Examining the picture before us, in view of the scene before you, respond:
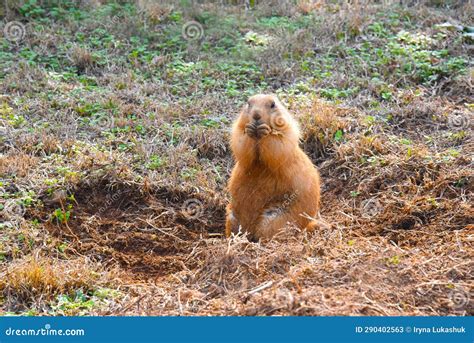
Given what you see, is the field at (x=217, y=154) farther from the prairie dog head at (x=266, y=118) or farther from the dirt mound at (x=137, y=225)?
the prairie dog head at (x=266, y=118)

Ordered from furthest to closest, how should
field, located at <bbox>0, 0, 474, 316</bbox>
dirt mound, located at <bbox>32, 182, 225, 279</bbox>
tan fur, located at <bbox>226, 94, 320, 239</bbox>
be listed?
dirt mound, located at <bbox>32, 182, 225, 279</bbox> → tan fur, located at <bbox>226, 94, 320, 239</bbox> → field, located at <bbox>0, 0, 474, 316</bbox>

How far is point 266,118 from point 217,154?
1.77 m

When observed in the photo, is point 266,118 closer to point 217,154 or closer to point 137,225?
point 137,225

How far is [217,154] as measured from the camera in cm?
795

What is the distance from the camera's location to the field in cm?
509

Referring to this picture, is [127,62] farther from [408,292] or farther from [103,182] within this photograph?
[408,292]

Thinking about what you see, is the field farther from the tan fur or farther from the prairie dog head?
the prairie dog head

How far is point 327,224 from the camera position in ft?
20.6

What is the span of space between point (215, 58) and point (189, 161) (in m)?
2.68

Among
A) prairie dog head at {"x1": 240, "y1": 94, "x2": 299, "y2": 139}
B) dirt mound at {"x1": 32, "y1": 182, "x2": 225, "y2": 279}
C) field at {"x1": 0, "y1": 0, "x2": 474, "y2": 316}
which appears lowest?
dirt mound at {"x1": 32, "y1": 182, "x2": 225, "y2": 279}

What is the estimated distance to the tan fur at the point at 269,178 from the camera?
244 inches

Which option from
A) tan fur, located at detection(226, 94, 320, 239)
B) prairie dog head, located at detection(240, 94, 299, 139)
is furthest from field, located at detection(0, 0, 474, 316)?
prairie dog head, located at detection(240, 94, 299, 139)

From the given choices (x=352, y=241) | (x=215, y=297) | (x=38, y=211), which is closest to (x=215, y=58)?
(x=38, y=211)

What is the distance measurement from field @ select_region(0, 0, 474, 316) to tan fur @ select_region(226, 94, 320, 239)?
1.14 feet
